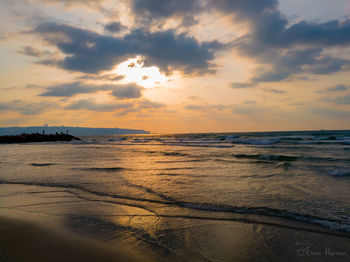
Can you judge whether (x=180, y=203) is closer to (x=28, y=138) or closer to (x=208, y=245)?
(x=208, y=245)

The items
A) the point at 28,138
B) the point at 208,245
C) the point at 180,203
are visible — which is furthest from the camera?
the point at 28,138

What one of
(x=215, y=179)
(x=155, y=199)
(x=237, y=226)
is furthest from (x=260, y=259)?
(x=215, y=179)

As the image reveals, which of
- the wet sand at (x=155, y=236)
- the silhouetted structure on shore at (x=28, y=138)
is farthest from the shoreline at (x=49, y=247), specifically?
the silhouetted structure on shore at (x=28, y=138)

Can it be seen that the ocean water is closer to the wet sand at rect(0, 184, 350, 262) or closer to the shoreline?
the wet sand at rect(0, 184, 350, 262)

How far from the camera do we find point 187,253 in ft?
9.30

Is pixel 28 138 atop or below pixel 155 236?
atop

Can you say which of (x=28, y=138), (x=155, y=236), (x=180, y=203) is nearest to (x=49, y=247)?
(x=155, y=236)

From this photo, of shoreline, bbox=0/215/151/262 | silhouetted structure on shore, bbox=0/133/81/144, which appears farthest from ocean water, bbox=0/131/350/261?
silhouetted structure on shore, bbox=0/133/81/144

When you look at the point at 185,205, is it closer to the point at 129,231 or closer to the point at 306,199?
the point at 129,231

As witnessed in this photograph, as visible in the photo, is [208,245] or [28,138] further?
[28,138]

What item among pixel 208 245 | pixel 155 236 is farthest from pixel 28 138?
pixel 208 245

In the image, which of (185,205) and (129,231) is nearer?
(129,231)

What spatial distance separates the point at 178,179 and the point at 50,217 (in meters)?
4.34

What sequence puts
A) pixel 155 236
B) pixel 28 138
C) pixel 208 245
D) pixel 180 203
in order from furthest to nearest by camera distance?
pixel 28 138 → pixel 180 203 → pixel 155 236 → pixel 208 245
